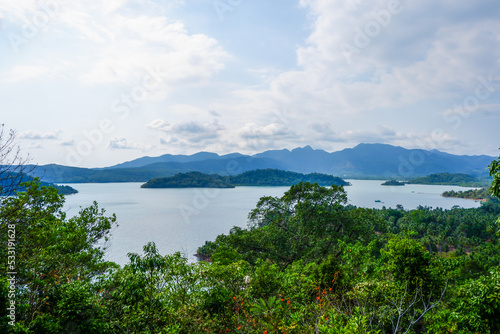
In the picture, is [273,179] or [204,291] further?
[273,179]

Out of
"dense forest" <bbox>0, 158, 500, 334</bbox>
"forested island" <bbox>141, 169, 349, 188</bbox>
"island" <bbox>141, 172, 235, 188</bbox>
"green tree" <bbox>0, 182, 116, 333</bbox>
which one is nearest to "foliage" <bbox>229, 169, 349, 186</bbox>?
"forested island" <bbox>141, 169, 349, 188</bbox>

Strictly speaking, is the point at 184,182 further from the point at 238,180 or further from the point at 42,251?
the point at 42,251

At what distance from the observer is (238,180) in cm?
14388

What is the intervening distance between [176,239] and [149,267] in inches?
1278

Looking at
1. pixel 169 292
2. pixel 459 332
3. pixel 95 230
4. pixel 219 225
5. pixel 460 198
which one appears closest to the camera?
pixel 459 332

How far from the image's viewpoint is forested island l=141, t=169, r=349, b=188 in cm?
12106

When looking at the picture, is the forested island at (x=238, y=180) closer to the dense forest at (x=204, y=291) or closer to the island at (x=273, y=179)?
the island at (x=273, y=179)

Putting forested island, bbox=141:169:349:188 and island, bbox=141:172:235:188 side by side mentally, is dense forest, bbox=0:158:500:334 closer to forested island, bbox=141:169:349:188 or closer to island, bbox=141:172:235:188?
forested island, bbox=141:169:349:188

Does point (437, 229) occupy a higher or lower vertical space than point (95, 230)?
lower

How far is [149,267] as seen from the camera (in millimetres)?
5344

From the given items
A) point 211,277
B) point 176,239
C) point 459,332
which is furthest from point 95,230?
point 176,239

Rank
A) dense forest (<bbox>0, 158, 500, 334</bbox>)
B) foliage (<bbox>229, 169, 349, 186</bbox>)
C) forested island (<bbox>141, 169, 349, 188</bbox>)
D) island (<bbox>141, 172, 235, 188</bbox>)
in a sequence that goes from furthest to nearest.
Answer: foliage (<bbox>229, 169, 349, 186</bbox>)
forested island (<bbox>141, 169, 349, 188</bbox>)
island (<bbox>141, 172, 235, 188</bbox>)
dense forest (<bbox>0, 158, 500, 334</bbox>)

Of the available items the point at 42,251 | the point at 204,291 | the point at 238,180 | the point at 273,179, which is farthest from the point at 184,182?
the point at 204,291

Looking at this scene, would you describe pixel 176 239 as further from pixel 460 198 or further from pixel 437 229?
pixel 460 198
